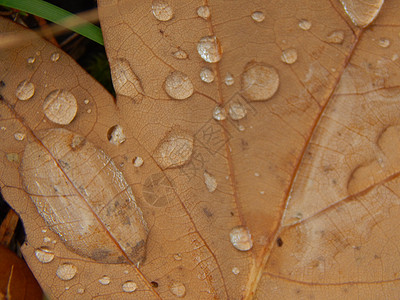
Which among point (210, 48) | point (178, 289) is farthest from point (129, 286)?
point (210, 48)

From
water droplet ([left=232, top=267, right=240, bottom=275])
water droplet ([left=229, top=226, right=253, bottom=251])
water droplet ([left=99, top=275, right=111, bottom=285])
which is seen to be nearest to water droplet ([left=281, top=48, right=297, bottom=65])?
water droplet ([left=229, top=226, right=253, bottom=251])

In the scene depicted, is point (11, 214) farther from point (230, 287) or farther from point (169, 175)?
point (230, 287)

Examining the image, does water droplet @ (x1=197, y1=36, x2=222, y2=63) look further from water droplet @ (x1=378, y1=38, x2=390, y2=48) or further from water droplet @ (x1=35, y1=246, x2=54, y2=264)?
water droplet @ (x1=35, y1=246, x2=54, y2=264)

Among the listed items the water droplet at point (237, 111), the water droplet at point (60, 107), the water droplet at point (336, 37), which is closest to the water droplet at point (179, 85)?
the water droplet at point (237, 111)

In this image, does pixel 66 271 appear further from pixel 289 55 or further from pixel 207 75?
pixel 289 55

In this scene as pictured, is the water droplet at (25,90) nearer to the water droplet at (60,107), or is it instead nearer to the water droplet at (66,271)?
the water droplet at (60,107)

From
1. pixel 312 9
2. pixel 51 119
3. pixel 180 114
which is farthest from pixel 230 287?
pixel 312 9
